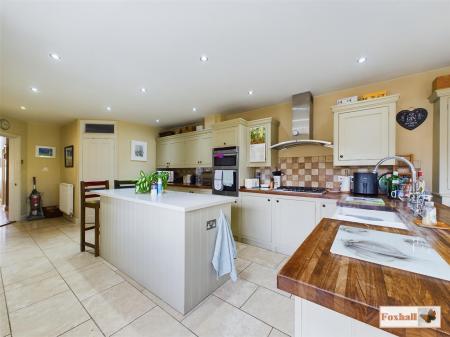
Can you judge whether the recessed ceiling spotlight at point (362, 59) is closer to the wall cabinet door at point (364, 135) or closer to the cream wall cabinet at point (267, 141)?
the wall cabinet door at point (364, 135)

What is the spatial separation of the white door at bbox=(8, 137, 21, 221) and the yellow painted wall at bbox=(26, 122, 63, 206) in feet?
0.68

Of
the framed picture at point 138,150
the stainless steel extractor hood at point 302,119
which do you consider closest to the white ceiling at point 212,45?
the stainless steel extractor hood at point 302,119

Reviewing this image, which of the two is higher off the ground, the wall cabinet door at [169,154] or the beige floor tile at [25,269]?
the wall cabinet door at [169,154]

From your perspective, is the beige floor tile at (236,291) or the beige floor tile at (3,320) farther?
the beige floor tile at (236,291)

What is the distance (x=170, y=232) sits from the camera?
1.60 meters

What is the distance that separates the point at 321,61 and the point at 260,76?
674mm

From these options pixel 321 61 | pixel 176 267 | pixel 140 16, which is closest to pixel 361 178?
pixel 321 61

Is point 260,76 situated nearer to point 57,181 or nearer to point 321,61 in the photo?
point 321,61

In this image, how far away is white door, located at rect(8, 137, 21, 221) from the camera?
13.5ft

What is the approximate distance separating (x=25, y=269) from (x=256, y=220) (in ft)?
9.50

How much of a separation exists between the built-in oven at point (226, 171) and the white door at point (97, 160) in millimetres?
2563

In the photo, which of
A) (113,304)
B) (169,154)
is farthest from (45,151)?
(113,304)

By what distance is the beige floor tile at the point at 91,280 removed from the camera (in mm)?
1810

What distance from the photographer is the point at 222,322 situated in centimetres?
146
